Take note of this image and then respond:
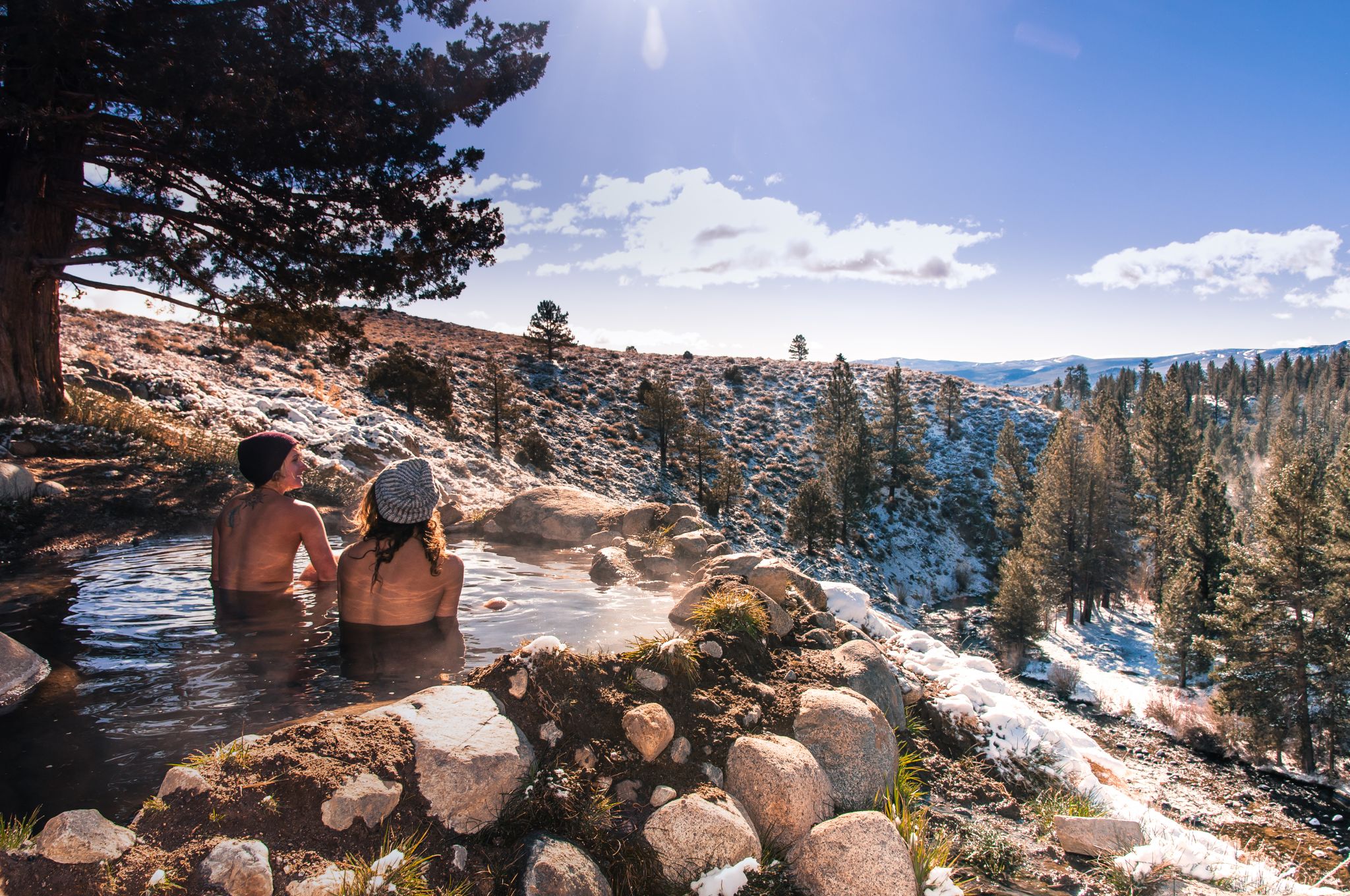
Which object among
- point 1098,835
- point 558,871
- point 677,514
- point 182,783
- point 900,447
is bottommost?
point 900,447

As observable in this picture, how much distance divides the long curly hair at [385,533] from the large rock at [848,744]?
329 cm

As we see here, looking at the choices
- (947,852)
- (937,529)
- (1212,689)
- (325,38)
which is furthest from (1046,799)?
(937,529)

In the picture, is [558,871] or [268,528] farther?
[268,528]

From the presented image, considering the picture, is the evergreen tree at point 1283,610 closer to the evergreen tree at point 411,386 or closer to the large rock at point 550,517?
the large rock at point 550,517

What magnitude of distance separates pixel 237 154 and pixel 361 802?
35.9 ft

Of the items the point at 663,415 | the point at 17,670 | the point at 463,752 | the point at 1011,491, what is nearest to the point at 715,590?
the point at 463,752

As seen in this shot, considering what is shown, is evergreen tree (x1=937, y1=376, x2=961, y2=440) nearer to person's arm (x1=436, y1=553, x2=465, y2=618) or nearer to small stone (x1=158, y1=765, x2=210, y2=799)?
person's arm (x1=436, y1=553, x2=465, y2=618)

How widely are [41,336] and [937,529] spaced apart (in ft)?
184

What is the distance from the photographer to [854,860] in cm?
356

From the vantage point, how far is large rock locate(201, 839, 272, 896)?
2.56 metres

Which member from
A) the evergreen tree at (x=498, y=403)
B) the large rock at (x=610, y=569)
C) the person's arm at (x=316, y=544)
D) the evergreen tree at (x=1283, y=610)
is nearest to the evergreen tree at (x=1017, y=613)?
the evergreen tree at (x=1283, y=610)

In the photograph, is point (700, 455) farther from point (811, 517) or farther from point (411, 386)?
point (411, 386)

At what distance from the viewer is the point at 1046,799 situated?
5660 mm

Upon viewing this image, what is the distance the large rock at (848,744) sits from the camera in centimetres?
431
